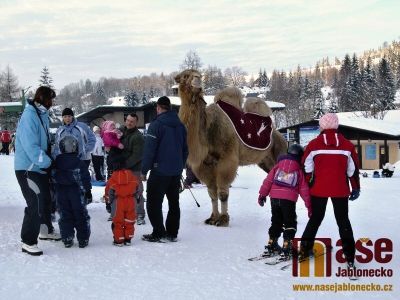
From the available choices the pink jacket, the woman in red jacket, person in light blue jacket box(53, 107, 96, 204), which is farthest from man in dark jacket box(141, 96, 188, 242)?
the woman in red jacket

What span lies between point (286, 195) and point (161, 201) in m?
1.69

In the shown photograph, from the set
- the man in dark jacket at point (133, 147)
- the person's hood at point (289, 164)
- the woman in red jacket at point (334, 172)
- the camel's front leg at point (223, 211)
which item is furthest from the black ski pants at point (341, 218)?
the man in dark jacket at point (133, 147)

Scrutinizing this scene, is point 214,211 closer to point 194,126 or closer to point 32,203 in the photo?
point 194,126

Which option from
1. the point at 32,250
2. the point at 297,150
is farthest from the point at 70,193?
the point at 297,150

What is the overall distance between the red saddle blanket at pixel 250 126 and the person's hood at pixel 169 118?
1.89 meters

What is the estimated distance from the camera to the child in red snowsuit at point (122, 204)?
231 inches

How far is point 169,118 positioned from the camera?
19.9ft

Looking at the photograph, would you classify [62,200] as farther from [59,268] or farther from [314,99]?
[314,99]

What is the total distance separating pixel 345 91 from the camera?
91875 millimetres

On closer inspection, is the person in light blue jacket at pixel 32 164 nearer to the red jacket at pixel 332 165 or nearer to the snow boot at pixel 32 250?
the snow boot at pixel 32 250

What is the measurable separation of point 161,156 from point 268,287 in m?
2.36

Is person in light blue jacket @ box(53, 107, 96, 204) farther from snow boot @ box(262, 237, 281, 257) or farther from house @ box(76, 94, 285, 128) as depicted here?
house @ box(76, 94, 285, 128)

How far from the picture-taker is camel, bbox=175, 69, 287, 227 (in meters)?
7.07

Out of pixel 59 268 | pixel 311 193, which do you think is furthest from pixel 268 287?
pixel 59 268
